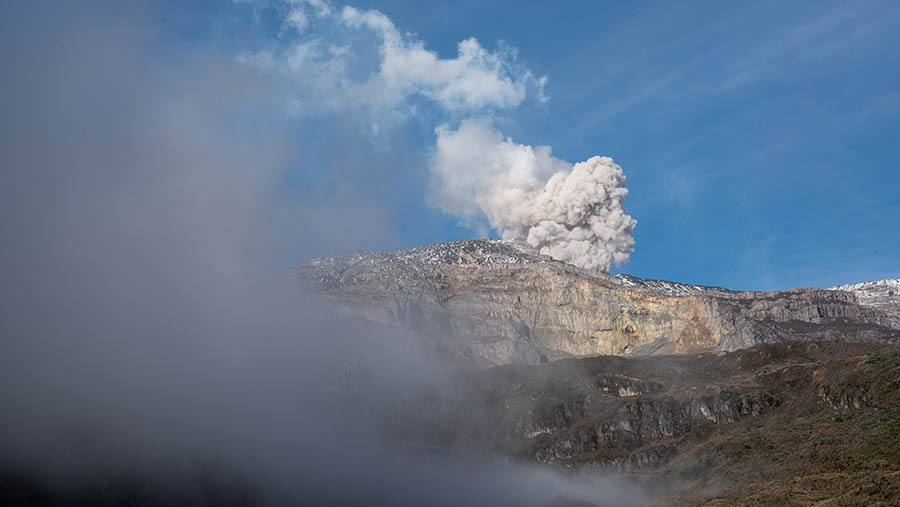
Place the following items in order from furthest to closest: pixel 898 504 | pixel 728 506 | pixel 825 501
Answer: pixel 728 506, pixel 825 501, pixel 898 504

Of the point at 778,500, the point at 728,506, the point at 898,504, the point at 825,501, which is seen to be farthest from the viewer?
the point at 728,506

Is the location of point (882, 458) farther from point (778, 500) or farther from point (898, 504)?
point (898, 504)

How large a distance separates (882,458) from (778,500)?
79.2 ft

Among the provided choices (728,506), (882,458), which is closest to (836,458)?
(882,458)

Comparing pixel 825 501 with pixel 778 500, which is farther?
pixel 778 500

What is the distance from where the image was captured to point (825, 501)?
16725 centimetres

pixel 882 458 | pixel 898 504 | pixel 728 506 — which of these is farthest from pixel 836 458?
pixel 898 504

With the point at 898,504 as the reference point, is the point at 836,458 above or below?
above

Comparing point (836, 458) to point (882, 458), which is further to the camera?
point (836, 458)

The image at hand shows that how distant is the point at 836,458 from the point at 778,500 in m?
26.4

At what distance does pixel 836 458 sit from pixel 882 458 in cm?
1582

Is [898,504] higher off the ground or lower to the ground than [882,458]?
lower

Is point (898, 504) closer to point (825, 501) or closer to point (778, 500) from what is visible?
point (825, 501)

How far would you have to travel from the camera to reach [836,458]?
199m
